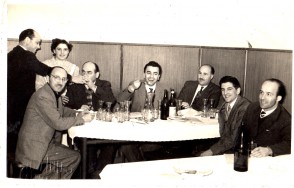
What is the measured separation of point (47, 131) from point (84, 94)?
367 millimetres

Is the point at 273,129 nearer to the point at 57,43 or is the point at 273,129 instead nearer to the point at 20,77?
the point at 57,43

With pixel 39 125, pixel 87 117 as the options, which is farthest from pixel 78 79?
pixel 39 125

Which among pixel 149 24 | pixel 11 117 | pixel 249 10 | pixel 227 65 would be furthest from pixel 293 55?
pixel 11 117

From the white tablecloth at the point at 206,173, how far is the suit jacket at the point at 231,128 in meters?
0.47

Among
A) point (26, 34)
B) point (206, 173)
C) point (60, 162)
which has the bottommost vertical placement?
point (60, 162)

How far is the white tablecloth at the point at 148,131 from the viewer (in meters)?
2.01

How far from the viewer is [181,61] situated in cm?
232

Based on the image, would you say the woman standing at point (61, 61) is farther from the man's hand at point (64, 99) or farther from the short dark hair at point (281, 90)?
the short dark hair at point (281, 90)

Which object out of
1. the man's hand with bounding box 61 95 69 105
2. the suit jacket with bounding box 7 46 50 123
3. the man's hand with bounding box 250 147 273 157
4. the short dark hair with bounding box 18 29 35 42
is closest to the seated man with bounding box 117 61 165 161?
the man's hand with bounding box 61 95 69 105

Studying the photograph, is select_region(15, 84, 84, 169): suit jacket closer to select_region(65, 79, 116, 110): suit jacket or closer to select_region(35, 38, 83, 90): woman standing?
select_region(35, 38, 83, 90): woman standing

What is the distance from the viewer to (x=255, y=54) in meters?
1.98

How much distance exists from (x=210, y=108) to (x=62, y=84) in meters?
0.99

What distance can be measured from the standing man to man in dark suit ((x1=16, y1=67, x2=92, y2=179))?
30.2 inches

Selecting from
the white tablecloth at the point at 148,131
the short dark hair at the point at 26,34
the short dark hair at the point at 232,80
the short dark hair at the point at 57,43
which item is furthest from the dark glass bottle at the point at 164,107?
the short dark hair at the point at 26,34
